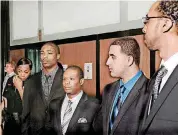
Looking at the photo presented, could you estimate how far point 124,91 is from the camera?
1.12 m

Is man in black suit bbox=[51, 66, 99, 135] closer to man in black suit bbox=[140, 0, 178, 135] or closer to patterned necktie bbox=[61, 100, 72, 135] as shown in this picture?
patterned necktie bbox=[61, 100, 72, 135]

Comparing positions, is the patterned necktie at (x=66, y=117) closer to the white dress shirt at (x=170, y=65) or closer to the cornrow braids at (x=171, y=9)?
the white dress shirt at (x=170, y=65)

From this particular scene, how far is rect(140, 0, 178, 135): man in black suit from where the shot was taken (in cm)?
92

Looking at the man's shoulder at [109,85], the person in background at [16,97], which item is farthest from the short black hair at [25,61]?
the man's shoulder at [109,85]

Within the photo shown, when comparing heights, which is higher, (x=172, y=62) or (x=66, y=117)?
(x=172, y=62)

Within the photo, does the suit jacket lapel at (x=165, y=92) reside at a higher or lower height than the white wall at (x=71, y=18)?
lower

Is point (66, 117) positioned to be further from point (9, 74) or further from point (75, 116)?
point (9, 74)

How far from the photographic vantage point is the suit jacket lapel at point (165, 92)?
935mm

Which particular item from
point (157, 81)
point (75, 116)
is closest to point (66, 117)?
point (75, 116)

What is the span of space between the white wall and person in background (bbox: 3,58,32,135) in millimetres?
131

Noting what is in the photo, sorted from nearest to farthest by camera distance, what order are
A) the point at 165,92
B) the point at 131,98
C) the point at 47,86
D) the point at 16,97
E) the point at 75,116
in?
the point at 165,92
the point at 131,98
the point at 75,116
the point at 47,86
the point at 16,97

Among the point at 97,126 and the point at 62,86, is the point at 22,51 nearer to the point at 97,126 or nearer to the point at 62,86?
the point at 62,86

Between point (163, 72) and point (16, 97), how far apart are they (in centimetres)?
85

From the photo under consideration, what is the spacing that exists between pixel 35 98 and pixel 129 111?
0.56 metres
